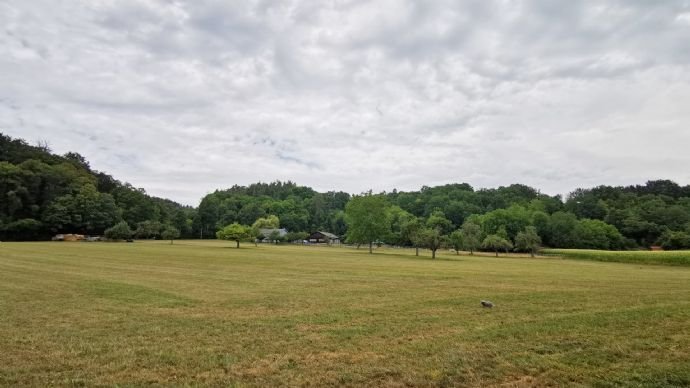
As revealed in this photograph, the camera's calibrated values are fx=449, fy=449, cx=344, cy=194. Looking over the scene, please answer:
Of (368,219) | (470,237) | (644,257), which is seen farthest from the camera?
(368,219)

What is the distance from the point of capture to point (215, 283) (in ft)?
80.9

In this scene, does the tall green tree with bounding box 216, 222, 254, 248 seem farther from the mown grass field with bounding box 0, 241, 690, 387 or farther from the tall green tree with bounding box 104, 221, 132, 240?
the mown grass field with bounding box 0, 241, 690, 387

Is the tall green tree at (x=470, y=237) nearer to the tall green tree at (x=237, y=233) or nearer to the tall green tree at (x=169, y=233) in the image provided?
the tall green tree at (x=237, y=233)

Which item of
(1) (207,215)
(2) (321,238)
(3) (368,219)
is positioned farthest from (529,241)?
(1) (207,215)

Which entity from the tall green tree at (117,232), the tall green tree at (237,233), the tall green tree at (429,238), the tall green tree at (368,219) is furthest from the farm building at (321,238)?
the tall green tree at (429,238)

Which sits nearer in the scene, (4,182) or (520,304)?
(520,304)

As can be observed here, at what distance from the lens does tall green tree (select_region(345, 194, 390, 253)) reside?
87.9 m

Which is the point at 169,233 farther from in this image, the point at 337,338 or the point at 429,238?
the point at 337,338

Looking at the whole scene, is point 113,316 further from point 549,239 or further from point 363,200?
point 549,239

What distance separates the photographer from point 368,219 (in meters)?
87.6

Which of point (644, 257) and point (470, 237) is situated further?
point (470, 237)

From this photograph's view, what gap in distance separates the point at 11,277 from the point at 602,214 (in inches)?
5769

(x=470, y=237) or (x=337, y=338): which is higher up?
(x=470, y=237)

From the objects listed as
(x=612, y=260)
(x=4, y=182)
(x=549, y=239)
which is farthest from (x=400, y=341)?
(x=4, y=182)
